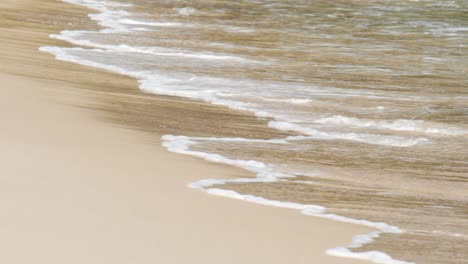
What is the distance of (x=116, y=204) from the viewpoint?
5.38 metres

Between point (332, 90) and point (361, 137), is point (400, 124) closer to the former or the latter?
point (361, 137)

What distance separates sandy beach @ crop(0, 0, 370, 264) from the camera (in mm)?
4723

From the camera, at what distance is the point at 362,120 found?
859 cm

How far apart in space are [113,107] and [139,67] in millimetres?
2529

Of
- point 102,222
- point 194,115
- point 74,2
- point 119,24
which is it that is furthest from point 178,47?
point 102,222

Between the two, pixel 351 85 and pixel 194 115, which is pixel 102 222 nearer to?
pixel 194 115

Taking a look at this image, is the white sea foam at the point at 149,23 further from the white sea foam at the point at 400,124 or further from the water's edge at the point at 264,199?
the water's edge at the point at 264,199

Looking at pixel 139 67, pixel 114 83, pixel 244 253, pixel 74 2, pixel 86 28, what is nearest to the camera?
pixel 244 253

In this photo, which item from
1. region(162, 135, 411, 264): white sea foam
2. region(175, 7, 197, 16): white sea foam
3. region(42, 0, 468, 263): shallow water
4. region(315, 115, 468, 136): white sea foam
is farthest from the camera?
region(175, 7, 197, 16): white sea foam

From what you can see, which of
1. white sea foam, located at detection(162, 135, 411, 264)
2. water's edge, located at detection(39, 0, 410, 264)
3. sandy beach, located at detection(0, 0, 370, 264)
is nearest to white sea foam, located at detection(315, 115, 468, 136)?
sandy beach, located at detection(0, 0, 370, 264)

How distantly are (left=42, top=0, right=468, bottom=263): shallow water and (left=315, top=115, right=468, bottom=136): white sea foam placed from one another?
2 cm

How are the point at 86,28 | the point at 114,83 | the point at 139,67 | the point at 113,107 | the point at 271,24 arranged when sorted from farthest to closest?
the point at 271,24 → the point at 86,28 → the point at 139,67 → the point at 114,83 → the point at 113,107

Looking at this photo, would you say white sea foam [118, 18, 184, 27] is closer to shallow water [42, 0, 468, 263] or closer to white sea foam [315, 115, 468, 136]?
shallow water [42, 0, 468, 263]

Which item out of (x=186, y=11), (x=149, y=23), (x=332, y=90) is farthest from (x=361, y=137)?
(x=186, y=11)
